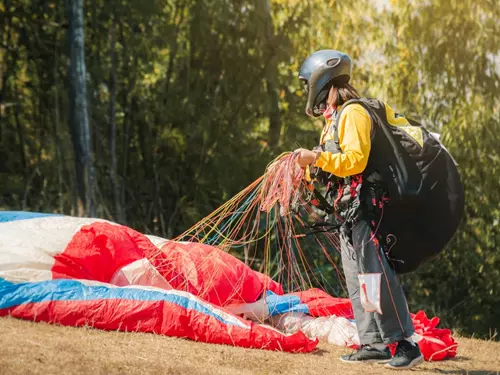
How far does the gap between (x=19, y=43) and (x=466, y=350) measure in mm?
7205

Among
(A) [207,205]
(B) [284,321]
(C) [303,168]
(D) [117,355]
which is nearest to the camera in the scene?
(D) [117,355]

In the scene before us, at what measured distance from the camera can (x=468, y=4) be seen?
32.2 feet

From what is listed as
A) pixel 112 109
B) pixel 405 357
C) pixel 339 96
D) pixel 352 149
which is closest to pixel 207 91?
pixel 112 109

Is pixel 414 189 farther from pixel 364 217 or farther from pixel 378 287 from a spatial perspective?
pixel 378 287

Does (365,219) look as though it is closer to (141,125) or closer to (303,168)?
(303,168)

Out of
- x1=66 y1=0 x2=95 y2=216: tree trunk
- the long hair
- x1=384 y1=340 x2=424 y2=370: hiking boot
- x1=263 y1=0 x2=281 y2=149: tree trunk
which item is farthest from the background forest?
x1=384 y1=340 x2=424 y2=370: hiking boot

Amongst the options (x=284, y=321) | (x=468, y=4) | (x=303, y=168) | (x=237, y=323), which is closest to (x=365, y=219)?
(x=303, y=168)

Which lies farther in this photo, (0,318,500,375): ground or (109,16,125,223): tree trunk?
(109,16,125,223): tree trunk

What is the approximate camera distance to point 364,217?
3.65 metres

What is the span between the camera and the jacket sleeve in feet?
11.6

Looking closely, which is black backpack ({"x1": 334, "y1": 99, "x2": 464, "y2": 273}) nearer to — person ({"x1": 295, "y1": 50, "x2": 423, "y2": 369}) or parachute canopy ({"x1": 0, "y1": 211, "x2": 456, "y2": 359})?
person ({"x1": 295, "y1": 50, "x2": 423, "y2": 369})

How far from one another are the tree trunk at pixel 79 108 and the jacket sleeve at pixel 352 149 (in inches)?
203

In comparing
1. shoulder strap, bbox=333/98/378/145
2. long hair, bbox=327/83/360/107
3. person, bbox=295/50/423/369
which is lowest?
person, bbox=295/50/423/369

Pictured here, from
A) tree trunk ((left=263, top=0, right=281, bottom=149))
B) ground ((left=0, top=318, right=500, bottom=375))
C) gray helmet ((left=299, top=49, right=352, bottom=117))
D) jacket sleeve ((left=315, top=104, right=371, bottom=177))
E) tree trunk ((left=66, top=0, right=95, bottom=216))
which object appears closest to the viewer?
ground ((left=0, top=318, right=500, bottom=375))
